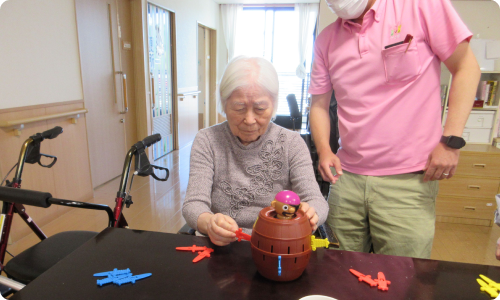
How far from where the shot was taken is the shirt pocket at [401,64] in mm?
1002

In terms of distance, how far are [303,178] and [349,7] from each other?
0.61 metres

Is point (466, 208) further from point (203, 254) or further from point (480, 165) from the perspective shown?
point (203, 254)

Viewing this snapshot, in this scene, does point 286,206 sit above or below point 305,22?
below

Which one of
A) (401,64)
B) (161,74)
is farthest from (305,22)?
(401,64)

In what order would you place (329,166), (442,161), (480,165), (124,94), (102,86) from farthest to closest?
1. (124,94)
2. (102,86)
3. (480,165)
4. (329,166)
5. (442,161)

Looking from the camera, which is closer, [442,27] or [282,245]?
[282,245]

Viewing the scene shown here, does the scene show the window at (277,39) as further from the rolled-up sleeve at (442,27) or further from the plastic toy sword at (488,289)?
the plastic toy sword at (488,289)

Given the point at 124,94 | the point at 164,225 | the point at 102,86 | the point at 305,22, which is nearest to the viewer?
the point at 164,225

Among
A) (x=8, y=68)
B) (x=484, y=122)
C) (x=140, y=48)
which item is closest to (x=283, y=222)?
(x=8, y=68)

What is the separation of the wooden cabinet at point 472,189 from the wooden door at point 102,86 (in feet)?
11.5

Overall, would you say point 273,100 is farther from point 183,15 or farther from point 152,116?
point 183,15

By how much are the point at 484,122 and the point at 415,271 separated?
2.87m

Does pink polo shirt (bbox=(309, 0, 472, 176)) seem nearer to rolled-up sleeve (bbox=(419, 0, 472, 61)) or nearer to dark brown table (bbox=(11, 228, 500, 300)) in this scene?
rolled-up sleeve (bbox=(419, 0, 472, 61))

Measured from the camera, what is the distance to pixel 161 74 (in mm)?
4562
